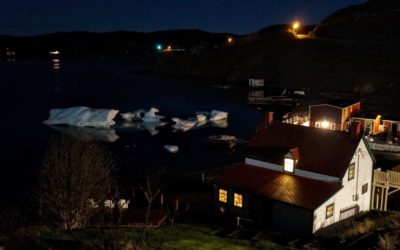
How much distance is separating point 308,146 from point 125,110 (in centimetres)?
7133

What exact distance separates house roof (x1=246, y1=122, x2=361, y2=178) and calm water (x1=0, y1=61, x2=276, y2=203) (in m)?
19.2

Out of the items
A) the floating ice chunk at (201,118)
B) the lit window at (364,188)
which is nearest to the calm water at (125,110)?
the floating ice chunk at (201,118)

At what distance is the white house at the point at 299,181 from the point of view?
29594 mm

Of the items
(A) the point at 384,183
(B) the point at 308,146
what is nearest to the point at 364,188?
(A) the point at 384,183

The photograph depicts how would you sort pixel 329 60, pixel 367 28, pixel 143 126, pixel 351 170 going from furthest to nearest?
pixel 367 28 → pixel 329 60 → pixel 143 126 → pixel 351 170

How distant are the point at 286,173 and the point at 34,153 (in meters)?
38.8

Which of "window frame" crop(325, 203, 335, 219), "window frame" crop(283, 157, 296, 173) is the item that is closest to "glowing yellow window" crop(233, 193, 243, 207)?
"window frame" crop(283, 157, 296, 173)

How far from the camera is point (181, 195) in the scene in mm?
40969

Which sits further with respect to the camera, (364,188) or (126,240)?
(364,188)

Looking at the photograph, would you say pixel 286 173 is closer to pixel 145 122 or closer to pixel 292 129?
pixel 292 129

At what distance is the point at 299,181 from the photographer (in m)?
31.5

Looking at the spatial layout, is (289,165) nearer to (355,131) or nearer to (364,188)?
(355,131)

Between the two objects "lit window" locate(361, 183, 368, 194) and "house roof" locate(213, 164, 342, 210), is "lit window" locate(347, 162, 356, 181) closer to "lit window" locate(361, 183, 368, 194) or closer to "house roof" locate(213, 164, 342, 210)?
"house roof" locate(213, 164, 342, 210)

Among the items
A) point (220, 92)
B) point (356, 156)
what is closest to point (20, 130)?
point (356, 156)
